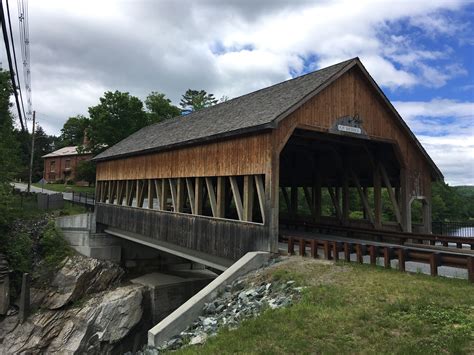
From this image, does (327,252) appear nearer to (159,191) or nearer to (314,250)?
(314,250)

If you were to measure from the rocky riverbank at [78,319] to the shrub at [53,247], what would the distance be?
3.43 feet

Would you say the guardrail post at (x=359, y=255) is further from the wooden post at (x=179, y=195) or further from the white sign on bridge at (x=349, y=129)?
the wooden post at (x=179, y=195)

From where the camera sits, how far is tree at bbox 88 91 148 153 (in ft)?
122

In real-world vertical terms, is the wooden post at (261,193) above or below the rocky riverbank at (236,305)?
above

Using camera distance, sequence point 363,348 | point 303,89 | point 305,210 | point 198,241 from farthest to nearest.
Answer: point 305,210 < point 198,241 < point 303,89 < point 363,348

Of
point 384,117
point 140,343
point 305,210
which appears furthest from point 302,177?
point 305,210

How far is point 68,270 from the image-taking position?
19.0 m

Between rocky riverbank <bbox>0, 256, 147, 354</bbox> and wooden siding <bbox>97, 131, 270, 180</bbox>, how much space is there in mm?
5824

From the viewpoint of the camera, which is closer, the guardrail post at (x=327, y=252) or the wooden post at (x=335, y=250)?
the wooden post at (x=335, y=250)

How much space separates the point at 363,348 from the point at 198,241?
337 inches

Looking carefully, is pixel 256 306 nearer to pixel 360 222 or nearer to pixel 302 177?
pixel 360 222

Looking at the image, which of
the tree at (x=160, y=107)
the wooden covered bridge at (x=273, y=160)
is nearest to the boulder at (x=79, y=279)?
the wooden covered bridge at (x=273, y=160)

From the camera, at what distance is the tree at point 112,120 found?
37312 mm

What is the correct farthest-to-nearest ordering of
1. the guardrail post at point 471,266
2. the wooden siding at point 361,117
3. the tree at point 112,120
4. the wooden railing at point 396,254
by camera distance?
the tree at point 112,120 → the wooden siding at point 361,117 → the wooden railing at point 396,254 → the guardrail post at point 471,266
